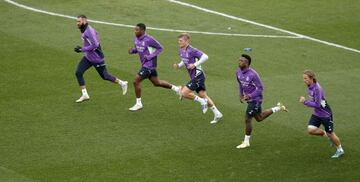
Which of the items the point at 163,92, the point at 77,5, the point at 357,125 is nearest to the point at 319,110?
the point at 357,125

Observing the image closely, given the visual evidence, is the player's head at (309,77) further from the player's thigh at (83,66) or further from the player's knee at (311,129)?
the player's thigh at (83,66)

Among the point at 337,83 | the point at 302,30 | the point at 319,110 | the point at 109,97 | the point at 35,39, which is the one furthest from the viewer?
the point at 302,30

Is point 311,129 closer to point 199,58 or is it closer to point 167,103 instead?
point 199,58

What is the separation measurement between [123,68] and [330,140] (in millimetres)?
9286

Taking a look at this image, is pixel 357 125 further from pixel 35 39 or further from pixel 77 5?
pixel 77 5

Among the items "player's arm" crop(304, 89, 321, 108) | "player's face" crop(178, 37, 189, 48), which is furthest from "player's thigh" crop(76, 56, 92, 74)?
"player's arm" crop(304, 89, 321, 108)

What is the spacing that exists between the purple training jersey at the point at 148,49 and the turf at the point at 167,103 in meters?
1.37

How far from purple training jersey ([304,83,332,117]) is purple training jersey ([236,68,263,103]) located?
1.35 metres

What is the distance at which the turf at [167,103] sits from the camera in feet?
63.4

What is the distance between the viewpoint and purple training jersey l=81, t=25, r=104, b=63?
930 inches

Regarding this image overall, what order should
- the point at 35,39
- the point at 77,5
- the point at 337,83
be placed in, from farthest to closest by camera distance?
the point at 77,5 → the point at 35,39 → the point at 337,83

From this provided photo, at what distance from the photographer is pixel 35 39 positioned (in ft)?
100

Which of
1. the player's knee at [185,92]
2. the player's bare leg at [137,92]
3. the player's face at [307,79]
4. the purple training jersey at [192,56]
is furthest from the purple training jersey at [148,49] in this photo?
the player's face at [307,79]

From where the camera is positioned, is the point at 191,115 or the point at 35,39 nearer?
the point at 191,115
